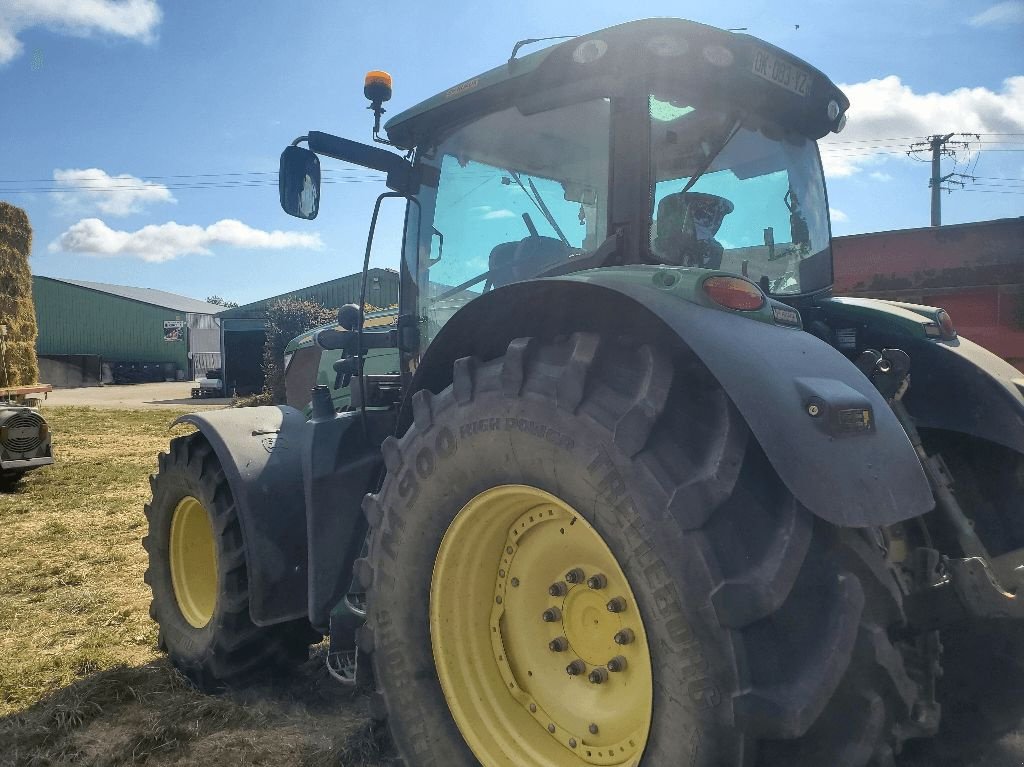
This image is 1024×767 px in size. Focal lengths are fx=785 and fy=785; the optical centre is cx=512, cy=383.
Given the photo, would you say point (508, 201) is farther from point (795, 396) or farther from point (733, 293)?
point (795, 396)

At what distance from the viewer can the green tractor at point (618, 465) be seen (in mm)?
1554

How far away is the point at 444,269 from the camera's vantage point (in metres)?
3.07

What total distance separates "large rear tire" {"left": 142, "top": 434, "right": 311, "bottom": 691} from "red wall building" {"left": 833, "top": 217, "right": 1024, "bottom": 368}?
8.07 meters

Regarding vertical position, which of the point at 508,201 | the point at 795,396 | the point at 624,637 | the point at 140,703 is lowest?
the point at 140,703

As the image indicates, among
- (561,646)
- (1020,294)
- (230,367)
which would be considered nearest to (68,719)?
(561,646)

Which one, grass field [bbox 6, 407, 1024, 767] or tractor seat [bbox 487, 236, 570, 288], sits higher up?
tractor seat [bbox 487, 236, 570, 288]

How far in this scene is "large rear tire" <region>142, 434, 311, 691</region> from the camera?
3.11 metres

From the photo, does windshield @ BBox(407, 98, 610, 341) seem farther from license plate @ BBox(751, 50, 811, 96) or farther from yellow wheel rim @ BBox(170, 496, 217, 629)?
yellow wheel rim @ BBox(170, 496, 217, 629)

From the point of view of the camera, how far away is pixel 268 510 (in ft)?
9.97

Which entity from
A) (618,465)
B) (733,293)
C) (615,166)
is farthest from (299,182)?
(618,465)

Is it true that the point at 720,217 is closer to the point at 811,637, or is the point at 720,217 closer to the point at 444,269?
the point at 444,269

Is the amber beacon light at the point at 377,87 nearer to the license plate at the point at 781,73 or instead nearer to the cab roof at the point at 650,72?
the cab roof at the point at 650,72

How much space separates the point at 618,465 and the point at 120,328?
45145 mm

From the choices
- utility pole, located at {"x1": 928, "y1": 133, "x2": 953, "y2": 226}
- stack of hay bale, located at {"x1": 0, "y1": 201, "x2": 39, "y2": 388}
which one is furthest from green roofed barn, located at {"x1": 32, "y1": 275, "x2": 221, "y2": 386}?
utility pole, located at {"x1": 928, "y1": 133, "x2": 953, "y2": 226}
